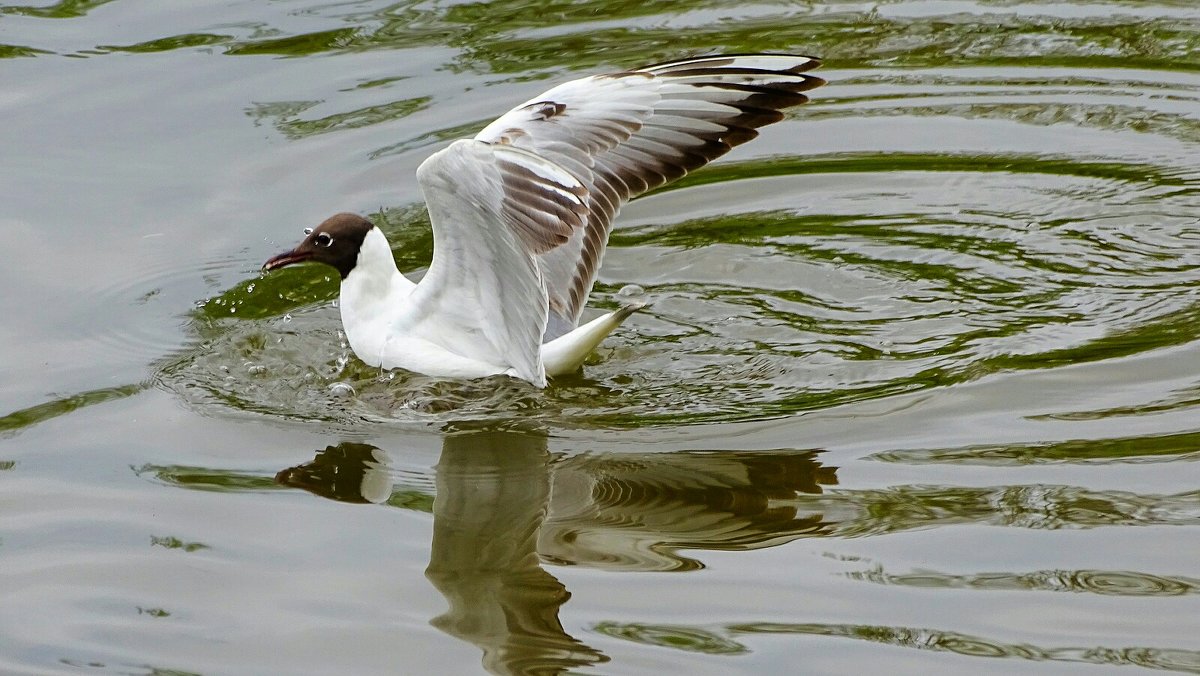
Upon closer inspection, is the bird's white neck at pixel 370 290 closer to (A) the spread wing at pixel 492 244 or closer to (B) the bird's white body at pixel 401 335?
(B) the bird's white body at pixel 401 335

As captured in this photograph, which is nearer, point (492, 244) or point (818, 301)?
point (492, 244)

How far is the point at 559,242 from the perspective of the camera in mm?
6156

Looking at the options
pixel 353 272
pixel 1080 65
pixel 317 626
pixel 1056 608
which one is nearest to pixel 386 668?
pixel 317 626

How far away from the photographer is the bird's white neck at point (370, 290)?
701 cm

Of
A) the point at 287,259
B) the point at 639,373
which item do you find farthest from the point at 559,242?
the point at 287,259

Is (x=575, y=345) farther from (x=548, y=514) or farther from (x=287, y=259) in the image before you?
(x=287, y=259)

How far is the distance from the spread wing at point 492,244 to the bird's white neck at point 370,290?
0.25 metres

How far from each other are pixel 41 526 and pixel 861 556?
285cm

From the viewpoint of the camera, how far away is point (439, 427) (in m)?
6.24

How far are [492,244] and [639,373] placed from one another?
90cm

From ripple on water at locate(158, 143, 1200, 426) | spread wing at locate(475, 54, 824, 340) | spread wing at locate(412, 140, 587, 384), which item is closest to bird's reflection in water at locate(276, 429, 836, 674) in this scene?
ripple on water at locate(158, 143, 1200, 426)

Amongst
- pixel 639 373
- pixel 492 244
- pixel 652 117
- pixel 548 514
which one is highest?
pixel 652 117

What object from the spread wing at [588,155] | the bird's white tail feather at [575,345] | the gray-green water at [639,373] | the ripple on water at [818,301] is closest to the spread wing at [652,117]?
the spread wing at [588,155]

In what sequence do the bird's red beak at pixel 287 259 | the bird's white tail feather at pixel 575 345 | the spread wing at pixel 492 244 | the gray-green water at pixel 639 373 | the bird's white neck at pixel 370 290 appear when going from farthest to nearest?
the bird's white neck at pixel 370 290 → the bird's red beak at pixel 287 259 → the bird's white tail feather at pixel 575 345 → the spread wing at pixel 492 244 → the gray-green water at pixel 639 373
